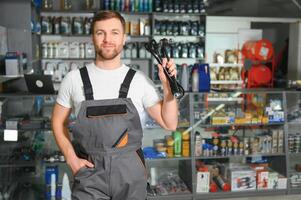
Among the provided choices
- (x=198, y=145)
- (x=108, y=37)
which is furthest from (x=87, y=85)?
(x=198, y=145)

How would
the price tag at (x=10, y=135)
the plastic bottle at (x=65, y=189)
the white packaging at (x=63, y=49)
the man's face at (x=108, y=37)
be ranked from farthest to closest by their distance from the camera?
the white packaging at (x=63, y=49) → the plastic bottle at (x=65, y=189) → the price tag at (x=10, y=135) → the man's face at (x=108, y=37)

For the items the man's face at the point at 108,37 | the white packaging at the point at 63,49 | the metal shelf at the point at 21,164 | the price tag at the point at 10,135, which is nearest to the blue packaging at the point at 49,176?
the metal shelf at the point at 21,164

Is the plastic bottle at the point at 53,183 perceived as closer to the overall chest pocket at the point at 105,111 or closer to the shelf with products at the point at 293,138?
the overall chest pocket at the point at 105,111

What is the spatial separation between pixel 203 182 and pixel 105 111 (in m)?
2.22

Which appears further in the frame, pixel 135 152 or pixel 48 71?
pixel 48 71

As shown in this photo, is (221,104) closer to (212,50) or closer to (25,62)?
(25,62)

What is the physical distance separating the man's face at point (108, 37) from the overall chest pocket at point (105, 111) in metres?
0.24

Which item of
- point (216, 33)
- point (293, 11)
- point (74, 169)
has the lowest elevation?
point (74, 169)

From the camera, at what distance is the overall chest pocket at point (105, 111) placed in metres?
1.71

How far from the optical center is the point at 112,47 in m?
1.71

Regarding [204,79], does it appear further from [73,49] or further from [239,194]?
[73,49]

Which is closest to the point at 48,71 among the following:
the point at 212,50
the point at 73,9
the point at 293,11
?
the point at 73,9

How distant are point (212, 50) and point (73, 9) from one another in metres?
2.59

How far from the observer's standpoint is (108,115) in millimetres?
1726
